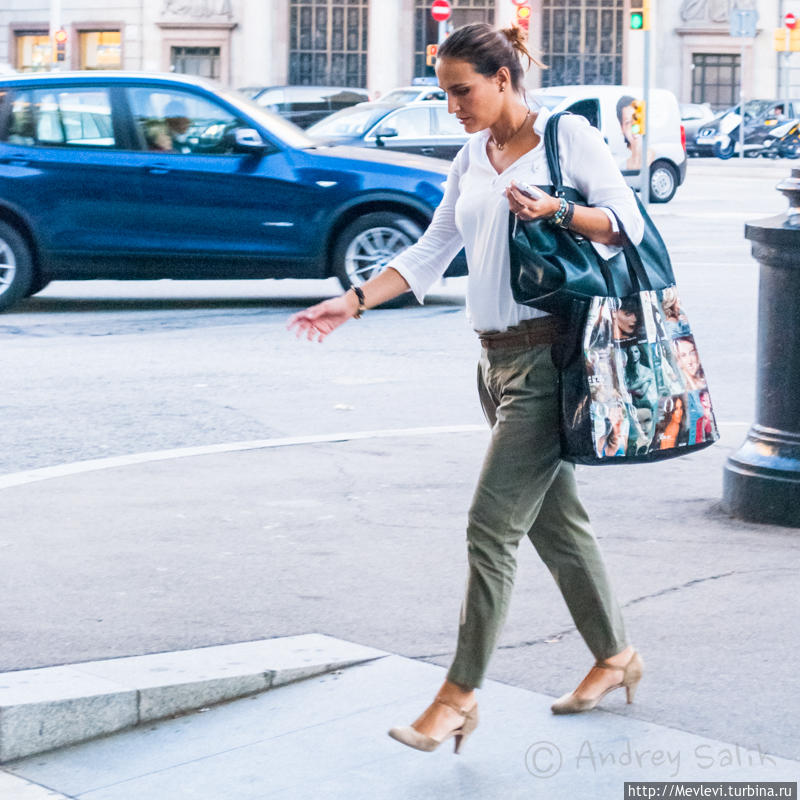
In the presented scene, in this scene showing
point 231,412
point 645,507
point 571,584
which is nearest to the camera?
point 571,584

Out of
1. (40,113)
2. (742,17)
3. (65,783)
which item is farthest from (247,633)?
(742,17)

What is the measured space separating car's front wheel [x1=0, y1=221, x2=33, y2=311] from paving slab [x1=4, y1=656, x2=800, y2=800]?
8.17 metres

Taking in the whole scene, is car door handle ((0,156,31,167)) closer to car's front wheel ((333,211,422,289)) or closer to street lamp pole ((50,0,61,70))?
car's front wheel ((333,211,422,289))

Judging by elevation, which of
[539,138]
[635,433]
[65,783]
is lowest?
[65,783]

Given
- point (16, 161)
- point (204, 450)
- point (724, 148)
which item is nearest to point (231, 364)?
point (204, 450)

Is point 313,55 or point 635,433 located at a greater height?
point 313,55

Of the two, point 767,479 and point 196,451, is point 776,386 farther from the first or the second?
point 196,451

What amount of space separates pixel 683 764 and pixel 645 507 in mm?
2620

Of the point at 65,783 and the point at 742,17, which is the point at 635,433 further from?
the point at 742,17

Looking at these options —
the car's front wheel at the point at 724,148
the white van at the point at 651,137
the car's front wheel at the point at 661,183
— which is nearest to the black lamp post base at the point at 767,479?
the white van at the point at 651,137

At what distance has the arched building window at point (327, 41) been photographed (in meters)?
46.2

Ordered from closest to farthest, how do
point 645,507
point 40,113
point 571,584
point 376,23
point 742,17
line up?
point 571,584, point 645,507, point 40,113, point 742,17, point 376,23

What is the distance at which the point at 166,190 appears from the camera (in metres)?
11.8

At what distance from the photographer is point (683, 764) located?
3.55 meters
